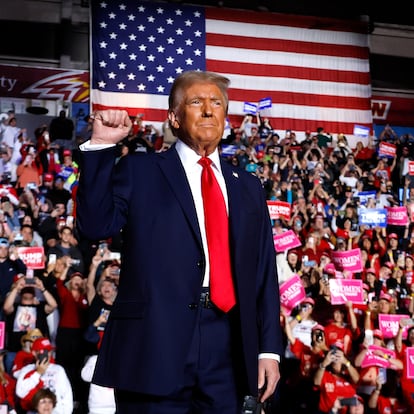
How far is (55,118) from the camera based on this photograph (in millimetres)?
12547

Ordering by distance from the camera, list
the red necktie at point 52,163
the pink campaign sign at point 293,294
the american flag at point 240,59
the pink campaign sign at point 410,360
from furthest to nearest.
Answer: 1. the american flag at point 240,59
2. the red necktie at point 52,163
3. the pink campaign sign at point 293,294
4. the pink campaign sign at point 410,360

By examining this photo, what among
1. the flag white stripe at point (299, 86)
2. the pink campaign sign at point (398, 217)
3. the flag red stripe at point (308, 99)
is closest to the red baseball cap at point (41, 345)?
the pink campaign sign at point (398, 217)

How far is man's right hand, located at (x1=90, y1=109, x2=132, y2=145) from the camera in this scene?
→ 5.80 ft

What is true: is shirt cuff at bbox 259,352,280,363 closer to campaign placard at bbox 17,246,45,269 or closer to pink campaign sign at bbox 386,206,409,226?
campaign placard at bbox 17,246,45,269

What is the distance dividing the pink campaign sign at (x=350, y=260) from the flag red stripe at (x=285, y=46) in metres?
8.32

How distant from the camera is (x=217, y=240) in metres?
1.83

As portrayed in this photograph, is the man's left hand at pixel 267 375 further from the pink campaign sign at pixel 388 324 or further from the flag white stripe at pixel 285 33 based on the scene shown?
the flag white stripe at pixel 285 33

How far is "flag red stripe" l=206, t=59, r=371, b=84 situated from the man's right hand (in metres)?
14.0

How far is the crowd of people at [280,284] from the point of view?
6.10m

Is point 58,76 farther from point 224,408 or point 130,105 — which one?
point 224,408

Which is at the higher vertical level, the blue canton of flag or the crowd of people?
the blue canton of flag

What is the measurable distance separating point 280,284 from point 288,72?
9361 millimetres

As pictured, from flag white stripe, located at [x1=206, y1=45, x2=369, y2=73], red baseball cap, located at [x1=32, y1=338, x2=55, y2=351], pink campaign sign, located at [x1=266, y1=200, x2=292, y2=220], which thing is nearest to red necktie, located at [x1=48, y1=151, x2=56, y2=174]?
pink campaign sign, located at [x1=266, y1=200, x2=292, y2=220]

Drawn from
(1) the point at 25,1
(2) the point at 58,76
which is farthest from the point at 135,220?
(1) the point at 25,1
